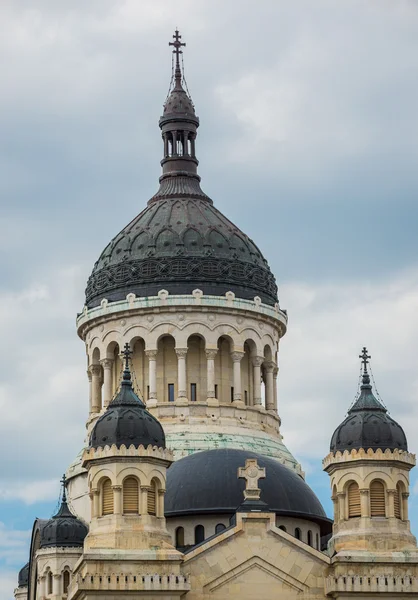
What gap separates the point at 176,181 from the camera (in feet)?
297

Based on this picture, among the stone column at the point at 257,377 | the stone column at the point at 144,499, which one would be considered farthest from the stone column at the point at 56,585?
the stone column at the point at 144,499

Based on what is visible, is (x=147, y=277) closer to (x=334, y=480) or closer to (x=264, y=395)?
(x=264, y=395)

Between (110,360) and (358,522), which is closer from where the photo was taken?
(358,522)

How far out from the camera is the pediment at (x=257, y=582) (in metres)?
68.6

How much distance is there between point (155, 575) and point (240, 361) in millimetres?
20107

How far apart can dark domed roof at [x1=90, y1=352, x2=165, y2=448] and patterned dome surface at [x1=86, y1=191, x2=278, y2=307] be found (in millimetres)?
15691

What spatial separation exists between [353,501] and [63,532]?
16.0 meters

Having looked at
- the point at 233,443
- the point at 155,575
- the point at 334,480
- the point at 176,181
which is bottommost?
the point at 155,575

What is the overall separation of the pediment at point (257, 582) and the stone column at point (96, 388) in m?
19.2

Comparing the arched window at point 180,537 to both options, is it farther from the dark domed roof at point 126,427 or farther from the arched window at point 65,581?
the arched window at point 65,581

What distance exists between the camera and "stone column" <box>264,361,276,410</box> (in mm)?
86500

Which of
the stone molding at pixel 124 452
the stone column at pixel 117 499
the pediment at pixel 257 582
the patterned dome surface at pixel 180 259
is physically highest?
the patterned dome surface at pixel 180 259

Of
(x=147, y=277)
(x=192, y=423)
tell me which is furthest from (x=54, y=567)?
(x=147, y=277)

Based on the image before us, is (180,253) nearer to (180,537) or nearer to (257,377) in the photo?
(257,377)
